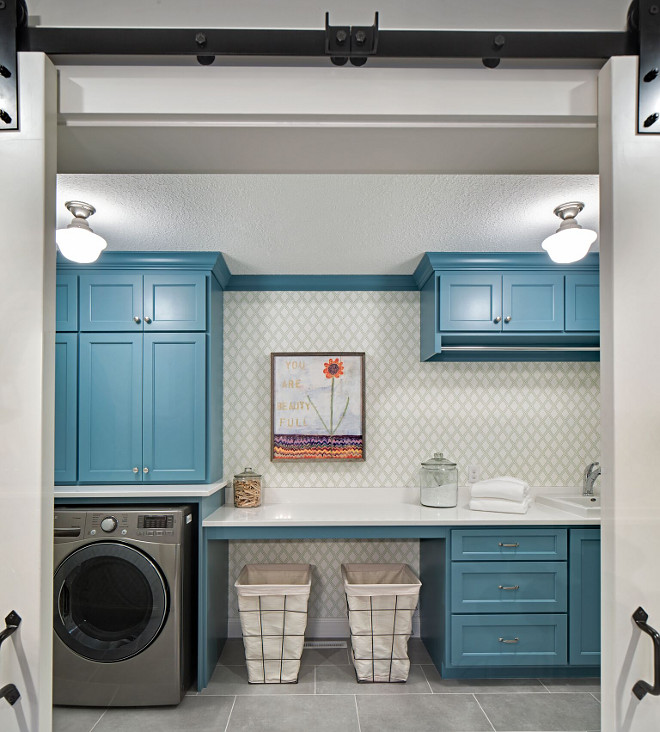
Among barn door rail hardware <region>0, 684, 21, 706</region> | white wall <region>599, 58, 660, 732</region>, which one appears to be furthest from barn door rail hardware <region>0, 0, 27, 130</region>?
white wall <region>599, 58, 660, 732</region>

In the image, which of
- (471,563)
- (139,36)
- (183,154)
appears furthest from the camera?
(471,563)

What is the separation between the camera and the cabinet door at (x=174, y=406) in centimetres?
313

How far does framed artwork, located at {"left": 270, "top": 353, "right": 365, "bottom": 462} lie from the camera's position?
11.9 ft

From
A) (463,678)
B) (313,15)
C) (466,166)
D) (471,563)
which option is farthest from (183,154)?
(463,678)

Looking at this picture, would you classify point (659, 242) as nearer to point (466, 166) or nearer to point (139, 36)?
point (466, 166)

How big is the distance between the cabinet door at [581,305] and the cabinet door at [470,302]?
1.39 feet

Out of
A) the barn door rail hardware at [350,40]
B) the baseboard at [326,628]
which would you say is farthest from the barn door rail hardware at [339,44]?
the baseboard at [326,628]

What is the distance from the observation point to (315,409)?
3.64 m

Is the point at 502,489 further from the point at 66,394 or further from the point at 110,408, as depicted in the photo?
the point at 66,394

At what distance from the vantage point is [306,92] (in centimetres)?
109

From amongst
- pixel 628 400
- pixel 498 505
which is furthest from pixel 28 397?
pixel 498 505

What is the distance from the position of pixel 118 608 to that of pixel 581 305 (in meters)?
3.09

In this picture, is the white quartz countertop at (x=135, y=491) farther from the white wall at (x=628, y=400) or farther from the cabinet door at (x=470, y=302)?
the white wall at (x=628, y=400)

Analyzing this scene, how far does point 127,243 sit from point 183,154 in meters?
1.95
